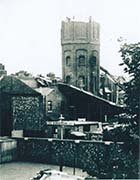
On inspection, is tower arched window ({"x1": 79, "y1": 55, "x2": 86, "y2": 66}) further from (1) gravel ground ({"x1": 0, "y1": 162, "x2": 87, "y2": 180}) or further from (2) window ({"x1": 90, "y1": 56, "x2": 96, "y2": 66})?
(1) gravel ground ({"x1": 0, "y1": 162, "x2": 87, "y2": 180})

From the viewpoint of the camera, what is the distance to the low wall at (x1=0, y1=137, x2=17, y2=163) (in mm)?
27178

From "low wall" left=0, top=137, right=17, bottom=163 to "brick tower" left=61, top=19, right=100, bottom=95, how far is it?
48.8 feet

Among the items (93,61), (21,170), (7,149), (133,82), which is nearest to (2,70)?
(93,61)

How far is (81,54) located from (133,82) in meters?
33.7

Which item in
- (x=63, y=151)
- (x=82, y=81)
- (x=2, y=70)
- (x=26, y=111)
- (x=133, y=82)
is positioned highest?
(x=2, y=70)

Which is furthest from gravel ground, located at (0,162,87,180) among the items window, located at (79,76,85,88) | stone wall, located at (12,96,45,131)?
window, located at (79,76,85,88)

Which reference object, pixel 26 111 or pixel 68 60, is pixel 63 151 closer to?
pixel 26 111

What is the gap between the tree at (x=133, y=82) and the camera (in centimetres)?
802

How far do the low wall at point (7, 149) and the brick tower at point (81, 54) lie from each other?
14.9 meters

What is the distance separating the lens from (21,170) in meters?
24.8

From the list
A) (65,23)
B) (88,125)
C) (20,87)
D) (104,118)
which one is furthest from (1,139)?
(65,23)

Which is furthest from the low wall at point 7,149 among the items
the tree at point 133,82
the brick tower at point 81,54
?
the tree at point 133,82

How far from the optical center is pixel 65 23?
142 ft

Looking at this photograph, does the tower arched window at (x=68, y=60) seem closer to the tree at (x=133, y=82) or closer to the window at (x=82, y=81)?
the window at (x=82, y=81)
